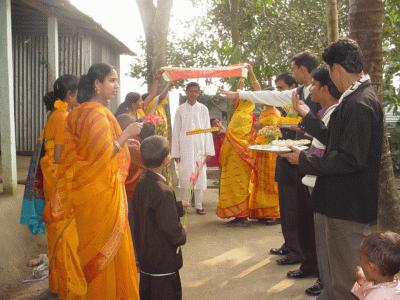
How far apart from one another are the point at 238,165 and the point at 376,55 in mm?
2629

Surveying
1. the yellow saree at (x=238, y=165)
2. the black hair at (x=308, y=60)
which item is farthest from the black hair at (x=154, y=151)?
the yellow saree at (x=238, y=165)

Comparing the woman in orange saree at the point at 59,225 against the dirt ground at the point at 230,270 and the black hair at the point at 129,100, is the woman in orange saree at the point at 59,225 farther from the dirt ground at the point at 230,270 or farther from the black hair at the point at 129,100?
the black hair at the point at 129,100

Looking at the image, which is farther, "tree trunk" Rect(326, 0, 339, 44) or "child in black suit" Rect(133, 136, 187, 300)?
"tree trunk" Rect(326, 0, 339, 44)

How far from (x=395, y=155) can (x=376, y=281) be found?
11745 millimetres

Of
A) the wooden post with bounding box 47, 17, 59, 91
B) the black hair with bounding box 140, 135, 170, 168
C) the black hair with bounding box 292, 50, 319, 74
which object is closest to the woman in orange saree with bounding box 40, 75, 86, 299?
the black hair with bounding box 140, 135, 170, 168

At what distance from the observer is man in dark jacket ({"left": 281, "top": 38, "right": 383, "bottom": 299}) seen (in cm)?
245

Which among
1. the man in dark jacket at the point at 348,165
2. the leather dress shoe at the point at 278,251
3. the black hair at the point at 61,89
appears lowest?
the leather dress shoe at the point at 278,251

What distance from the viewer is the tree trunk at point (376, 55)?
15.0 ft

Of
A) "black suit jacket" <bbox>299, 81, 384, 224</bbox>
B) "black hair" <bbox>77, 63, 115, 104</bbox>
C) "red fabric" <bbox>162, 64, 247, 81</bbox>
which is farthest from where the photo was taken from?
"red fabric" <bbox>162, 64, 247, 81</bbox>

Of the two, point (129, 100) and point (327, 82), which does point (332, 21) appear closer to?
point (129, 100)

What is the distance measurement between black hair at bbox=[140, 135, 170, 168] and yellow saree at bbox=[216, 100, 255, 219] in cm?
336

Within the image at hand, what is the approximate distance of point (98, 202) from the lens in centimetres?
315

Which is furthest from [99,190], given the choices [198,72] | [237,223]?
[237,223]

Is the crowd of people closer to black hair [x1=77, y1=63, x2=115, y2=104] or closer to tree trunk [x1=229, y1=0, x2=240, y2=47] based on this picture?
black hair [x1=77, y1=63, x2=115, y2=104]
